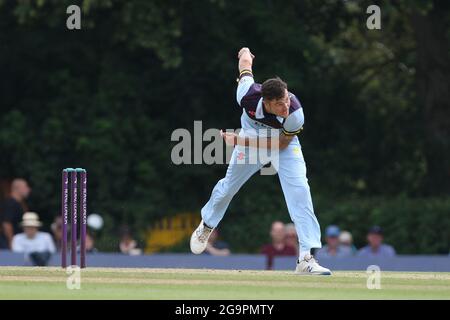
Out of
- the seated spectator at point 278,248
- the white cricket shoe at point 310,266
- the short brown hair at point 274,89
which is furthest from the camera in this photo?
the seated spectator at point 278,248

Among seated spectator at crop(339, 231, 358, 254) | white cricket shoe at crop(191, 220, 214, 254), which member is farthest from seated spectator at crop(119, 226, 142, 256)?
white cricket shoe at crop(191, 220, 214, 254)

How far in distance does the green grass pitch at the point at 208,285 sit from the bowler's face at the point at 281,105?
1.37 meters

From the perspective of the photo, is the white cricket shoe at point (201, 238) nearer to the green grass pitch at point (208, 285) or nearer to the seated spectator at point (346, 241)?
the green grass pitch at point (208, 285)

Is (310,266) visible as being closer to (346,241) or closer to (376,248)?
(376,248)

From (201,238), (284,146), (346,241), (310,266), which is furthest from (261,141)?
(346,241)

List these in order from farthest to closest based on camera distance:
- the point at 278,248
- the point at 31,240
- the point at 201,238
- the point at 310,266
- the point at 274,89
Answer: the point at 278,248, the point at 31,240, the point at 201,238, the point at 310,266, the point at 274,89

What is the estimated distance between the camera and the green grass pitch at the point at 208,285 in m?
10.1

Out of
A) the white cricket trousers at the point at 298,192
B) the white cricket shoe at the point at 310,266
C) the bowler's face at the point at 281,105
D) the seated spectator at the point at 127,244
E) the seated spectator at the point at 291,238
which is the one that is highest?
the bowler's face at the point at 281,105

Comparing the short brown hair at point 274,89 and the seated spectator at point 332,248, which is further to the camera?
the seated spectator at point 332,248

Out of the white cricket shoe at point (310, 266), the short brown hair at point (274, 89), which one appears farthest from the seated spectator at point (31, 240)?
the short brown hair at point (274, 89)

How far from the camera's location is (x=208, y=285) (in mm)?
10883

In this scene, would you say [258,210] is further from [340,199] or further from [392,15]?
[392,15]

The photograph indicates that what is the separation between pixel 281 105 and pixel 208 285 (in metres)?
1.57

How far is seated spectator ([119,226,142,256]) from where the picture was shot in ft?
64.5
